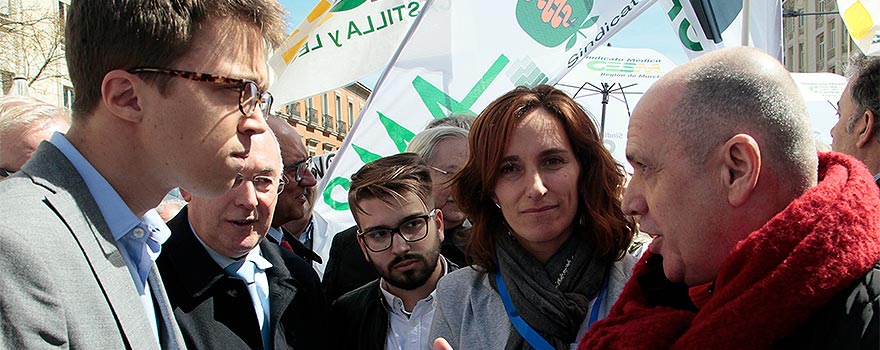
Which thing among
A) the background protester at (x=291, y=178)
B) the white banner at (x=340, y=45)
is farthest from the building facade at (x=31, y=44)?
the background protester at (x=291, y=178)

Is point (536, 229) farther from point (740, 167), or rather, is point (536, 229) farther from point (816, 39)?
point (816, 39)

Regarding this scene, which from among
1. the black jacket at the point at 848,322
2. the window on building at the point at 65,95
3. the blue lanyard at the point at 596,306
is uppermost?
the black jacket at the point at 848,322

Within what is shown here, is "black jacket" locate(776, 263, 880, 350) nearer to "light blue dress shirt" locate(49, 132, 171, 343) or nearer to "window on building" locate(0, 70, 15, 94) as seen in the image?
"light blue dress shirt" locate(49, 132, 171, 343)

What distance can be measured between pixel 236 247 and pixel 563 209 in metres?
1.19

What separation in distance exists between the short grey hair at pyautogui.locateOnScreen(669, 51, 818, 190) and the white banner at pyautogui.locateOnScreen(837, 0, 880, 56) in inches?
125

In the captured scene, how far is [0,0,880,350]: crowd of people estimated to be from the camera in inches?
54.6

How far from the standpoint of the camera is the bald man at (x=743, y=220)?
1.38m

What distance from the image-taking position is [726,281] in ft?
4.93

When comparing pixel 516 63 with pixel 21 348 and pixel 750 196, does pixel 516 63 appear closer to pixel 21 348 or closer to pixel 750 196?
pixel 750 196

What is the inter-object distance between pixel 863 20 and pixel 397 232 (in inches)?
129

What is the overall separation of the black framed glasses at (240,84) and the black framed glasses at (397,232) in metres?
1.28

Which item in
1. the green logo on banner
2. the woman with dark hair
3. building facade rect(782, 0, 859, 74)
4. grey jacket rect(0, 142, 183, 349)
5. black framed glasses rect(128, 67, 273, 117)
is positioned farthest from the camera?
building facade rect(782, 0, 859, 74)

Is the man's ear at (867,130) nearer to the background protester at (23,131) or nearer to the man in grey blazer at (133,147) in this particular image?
the man in grey blazer at (133,147)

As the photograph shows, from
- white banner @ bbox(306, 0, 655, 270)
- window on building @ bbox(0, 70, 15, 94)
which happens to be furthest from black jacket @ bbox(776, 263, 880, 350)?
window on building @ bbox(0, 70, 15, 94)
